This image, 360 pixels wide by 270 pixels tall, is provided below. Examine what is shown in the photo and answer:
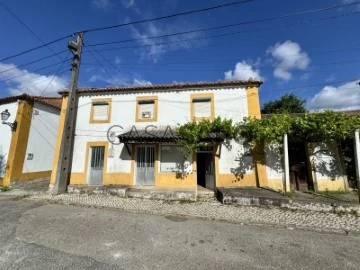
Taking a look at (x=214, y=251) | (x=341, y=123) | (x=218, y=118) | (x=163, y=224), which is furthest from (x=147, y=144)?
(x=341, y=123)

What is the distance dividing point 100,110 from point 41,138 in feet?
17.3

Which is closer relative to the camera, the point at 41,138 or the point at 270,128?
A: the point at 270,128

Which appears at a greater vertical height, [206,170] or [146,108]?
[146,108]

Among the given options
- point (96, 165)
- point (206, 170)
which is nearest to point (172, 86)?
point (206, 170)

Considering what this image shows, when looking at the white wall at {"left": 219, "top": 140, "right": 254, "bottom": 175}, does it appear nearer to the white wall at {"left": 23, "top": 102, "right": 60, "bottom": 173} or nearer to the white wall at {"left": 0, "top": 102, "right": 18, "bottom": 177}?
the white wall at {"left": 23, "top": 102, "right": 60, "bottom": 173}

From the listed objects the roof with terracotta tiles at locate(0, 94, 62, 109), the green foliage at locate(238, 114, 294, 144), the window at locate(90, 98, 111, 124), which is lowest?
the green foliage at locate(238, 114, 294, 144)

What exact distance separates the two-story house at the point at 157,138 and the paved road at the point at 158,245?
4.12 metres

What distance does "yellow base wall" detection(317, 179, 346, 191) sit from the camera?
943 centimetres

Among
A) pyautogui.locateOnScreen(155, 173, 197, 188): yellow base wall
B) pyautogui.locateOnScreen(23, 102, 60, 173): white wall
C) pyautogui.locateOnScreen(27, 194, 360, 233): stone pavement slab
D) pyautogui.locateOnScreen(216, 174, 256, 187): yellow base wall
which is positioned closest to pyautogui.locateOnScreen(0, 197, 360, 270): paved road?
pyautogui.locateOnScreen(27, 194, 360, 233): stone pavement slab

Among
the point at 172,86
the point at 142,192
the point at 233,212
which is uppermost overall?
the point at 172,86

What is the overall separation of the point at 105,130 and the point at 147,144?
259cm

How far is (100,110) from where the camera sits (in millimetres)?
11422

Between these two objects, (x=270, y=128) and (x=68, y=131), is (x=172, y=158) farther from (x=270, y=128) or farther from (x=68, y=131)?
(x=68, y=131)

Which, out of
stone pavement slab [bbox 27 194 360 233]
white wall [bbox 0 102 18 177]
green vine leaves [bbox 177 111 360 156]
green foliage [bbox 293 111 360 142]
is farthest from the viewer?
white wall [bbox 0 102 18 177]
